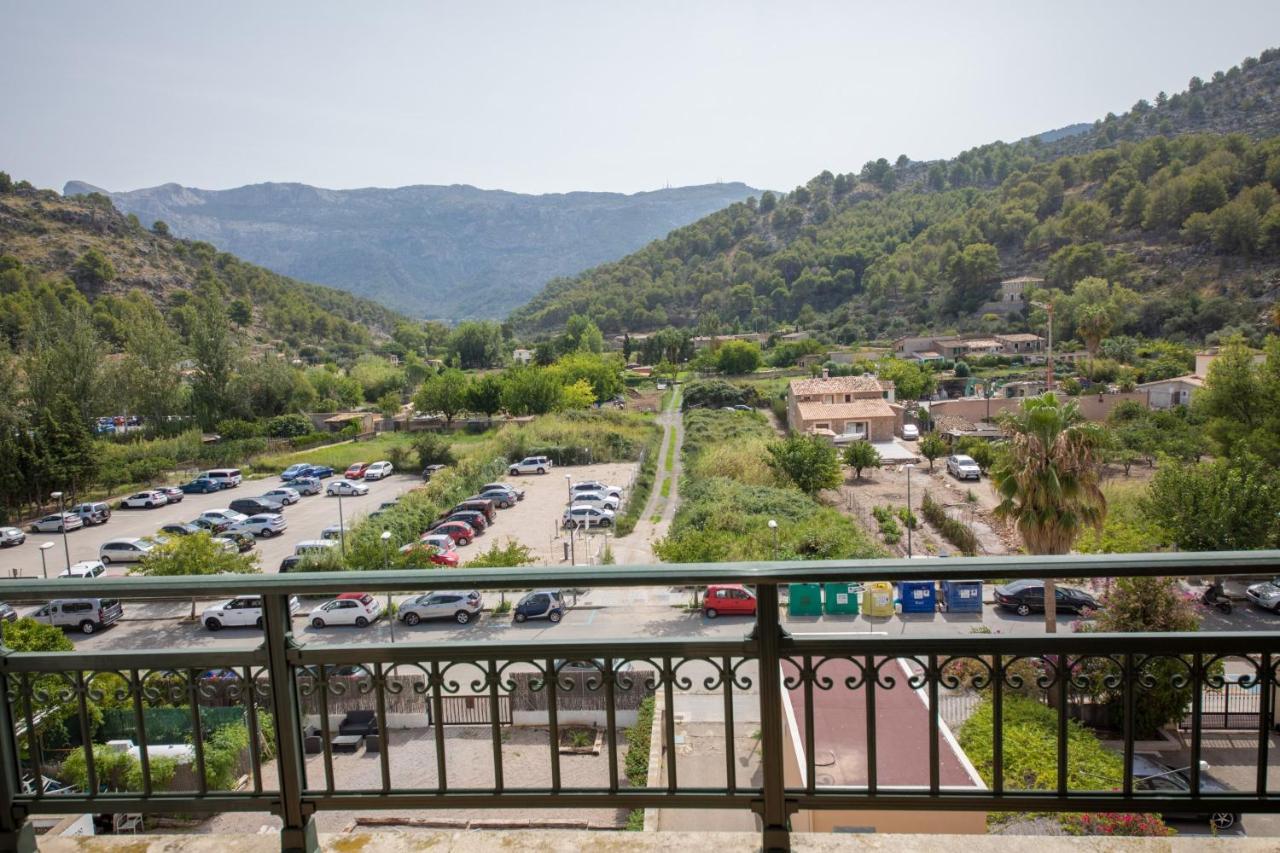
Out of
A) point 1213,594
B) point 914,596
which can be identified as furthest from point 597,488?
point 914,596

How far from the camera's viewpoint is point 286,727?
210 cm

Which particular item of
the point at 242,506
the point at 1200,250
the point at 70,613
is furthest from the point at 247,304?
the point at 1200,250

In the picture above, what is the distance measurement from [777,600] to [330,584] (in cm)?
110

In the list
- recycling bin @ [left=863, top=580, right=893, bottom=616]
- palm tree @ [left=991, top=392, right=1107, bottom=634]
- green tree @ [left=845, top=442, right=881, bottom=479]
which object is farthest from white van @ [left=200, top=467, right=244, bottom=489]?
Result: recycling bin @ [left=863, top=580, right=893, bottom=616]

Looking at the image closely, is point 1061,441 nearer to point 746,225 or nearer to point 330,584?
point 330,584

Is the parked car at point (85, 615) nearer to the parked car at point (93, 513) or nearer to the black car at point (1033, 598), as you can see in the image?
the parked car at point (93, 513)

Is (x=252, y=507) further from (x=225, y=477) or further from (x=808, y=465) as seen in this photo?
(x=808, y=465)

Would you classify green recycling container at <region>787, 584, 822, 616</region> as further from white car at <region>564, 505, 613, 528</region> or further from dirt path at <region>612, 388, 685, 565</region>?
white car at <region>564, 505, 613, 528</region>

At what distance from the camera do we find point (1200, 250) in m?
73.6

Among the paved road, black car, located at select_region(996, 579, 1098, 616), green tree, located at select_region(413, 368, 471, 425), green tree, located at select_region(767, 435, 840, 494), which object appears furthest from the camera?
green tree, located at select_region(413, 368, 471, 425)

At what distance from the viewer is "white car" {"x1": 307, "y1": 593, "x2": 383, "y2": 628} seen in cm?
260

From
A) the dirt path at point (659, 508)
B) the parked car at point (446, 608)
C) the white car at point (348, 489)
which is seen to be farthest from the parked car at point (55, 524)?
the parked car at point (446, 608)

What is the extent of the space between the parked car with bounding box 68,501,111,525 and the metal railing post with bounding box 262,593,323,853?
35.6 meters

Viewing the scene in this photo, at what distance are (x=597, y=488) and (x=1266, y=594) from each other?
22938mm
